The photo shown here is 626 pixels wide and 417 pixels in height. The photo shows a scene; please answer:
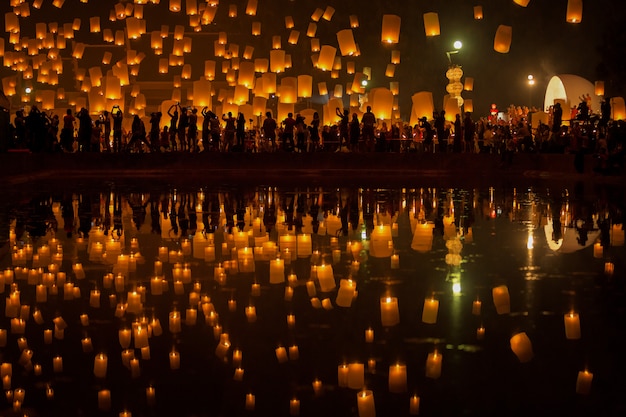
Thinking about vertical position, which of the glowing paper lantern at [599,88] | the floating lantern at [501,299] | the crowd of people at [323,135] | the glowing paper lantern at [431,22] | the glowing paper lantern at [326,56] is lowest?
the floating lantern at [501,299]

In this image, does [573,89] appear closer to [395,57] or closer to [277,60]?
[395,57]

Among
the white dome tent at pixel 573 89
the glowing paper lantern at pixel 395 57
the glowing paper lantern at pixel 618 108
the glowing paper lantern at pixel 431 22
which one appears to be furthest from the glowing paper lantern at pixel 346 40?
the white dome tent at pixel 573 89

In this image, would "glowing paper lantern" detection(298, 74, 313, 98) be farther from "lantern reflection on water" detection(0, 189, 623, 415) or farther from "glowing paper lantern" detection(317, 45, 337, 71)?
"lantern reflection on water" detection(0, 189, 623, 415)

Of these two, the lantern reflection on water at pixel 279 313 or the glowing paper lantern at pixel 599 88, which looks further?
the glowing paper lantern at pixel 599 88

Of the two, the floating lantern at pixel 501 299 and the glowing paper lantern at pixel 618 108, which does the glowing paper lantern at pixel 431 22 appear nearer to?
the glowing paper lantern at pixel 618 108

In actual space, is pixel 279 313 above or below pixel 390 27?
below

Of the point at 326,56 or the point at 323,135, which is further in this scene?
the point at 326,56

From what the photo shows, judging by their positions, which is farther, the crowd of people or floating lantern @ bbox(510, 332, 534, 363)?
the crowd of people

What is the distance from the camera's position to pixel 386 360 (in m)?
5.29

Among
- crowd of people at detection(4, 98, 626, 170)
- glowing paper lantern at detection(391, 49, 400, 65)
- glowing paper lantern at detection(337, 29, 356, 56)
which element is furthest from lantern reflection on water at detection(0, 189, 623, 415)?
A: glowing paper lantern at detection(391, 49, 400, 65)

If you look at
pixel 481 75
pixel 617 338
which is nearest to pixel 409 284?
pixel 617 338

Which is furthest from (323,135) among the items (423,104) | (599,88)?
(599,88)

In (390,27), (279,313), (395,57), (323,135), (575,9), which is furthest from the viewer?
(395,57)

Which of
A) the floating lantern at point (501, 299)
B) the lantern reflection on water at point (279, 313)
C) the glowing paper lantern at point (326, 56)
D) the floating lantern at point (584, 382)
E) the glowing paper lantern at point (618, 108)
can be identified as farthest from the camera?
the glowing paper lantern at point (326, 56)
